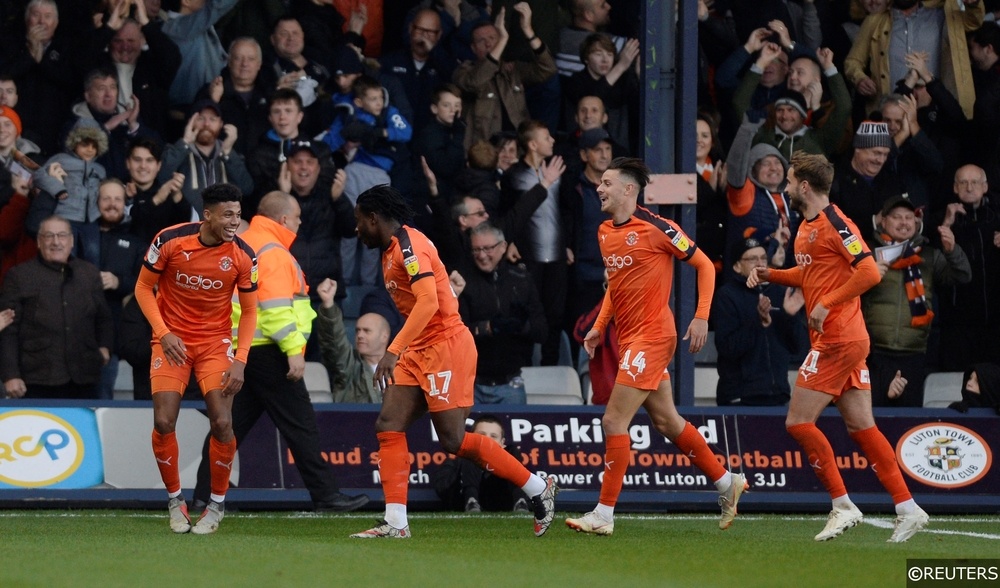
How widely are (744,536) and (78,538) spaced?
171 inches

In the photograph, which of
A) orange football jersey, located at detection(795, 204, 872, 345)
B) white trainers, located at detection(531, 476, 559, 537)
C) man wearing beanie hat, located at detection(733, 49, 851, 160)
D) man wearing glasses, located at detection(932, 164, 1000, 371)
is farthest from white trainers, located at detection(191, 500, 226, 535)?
man wearing glasses, located at detection(932, 164, 1000, 371)

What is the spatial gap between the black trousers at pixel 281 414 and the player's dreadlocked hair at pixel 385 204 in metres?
2.34

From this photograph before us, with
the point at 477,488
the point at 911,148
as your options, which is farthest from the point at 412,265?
the point at 911,148

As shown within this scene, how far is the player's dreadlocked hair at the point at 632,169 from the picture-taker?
9875 millimetres

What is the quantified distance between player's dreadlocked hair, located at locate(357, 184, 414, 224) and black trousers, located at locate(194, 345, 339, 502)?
234 cm

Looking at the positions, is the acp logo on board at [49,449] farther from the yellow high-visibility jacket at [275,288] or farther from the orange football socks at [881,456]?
the orange football socks at [881,456]

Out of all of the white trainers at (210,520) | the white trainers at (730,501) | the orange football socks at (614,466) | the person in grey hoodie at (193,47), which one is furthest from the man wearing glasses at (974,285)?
the white trainers at (210,520)

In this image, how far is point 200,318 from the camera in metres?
10.1

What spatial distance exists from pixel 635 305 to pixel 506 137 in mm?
5237

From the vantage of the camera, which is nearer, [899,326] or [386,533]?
[386,533]

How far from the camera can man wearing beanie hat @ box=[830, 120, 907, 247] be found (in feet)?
48.4

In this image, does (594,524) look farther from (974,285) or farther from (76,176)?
(974,285)

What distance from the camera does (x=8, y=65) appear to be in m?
14.4

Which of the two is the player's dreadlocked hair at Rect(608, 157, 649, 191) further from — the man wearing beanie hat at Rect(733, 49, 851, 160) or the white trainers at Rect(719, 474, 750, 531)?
the man wearing beanie hat at Rect(733, 49, 851, 160)
